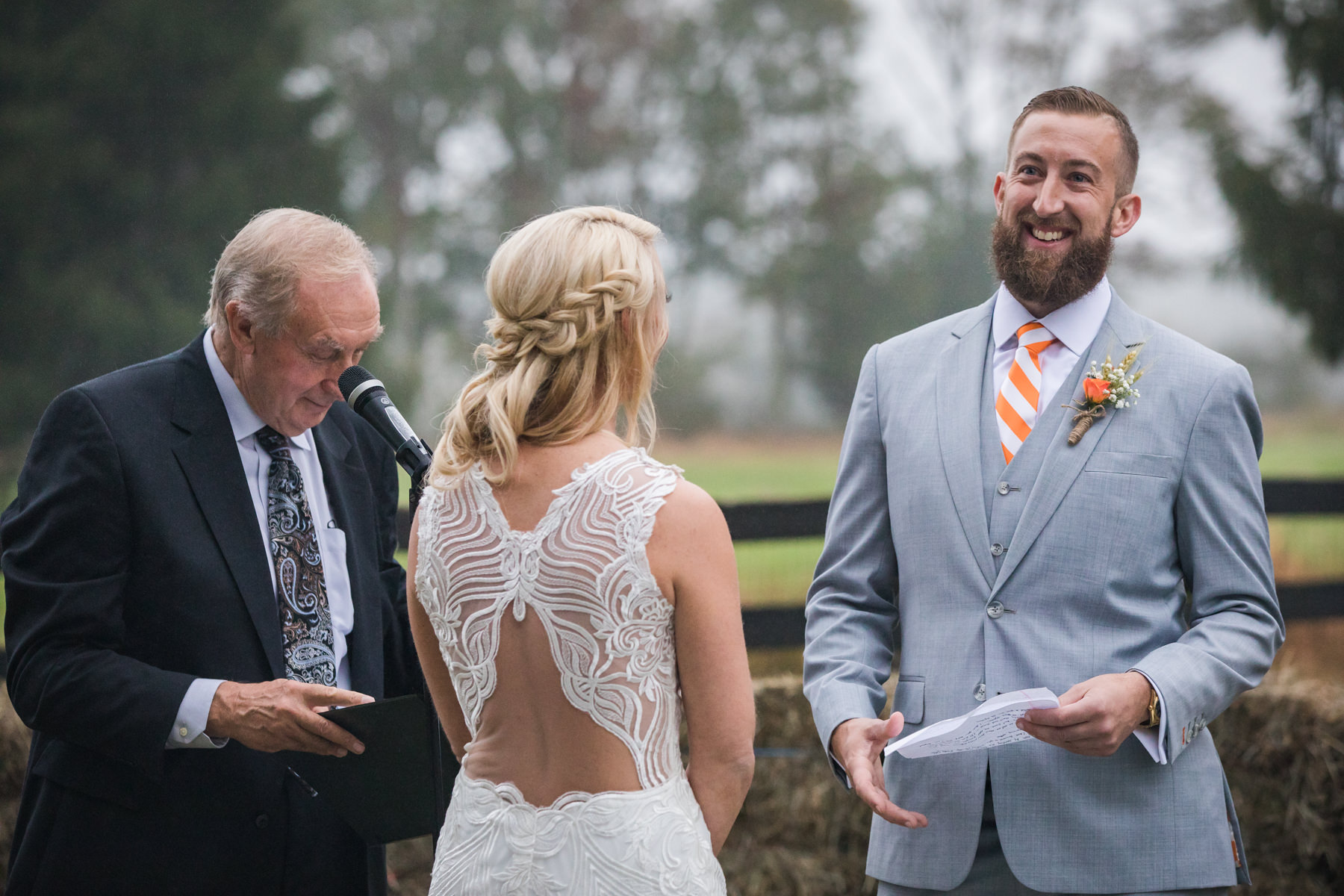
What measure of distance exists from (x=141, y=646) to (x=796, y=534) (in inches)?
127

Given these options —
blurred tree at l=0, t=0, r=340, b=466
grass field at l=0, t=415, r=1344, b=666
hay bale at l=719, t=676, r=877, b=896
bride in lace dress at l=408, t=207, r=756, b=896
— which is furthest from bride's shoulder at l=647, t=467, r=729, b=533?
blurred tree at l=0, t=0, r=340, b=466

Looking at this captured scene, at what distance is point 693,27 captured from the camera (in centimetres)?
1388

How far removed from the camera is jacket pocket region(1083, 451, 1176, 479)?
192 cm

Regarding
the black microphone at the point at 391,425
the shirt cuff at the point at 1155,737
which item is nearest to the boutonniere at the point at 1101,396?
the shirt cuff at the point at 1155,737

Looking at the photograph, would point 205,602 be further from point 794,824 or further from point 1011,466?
point 794,824

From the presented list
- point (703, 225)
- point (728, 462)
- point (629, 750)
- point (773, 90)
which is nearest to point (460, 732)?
point (629, 750)

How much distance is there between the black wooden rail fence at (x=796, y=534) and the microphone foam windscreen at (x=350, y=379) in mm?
2375

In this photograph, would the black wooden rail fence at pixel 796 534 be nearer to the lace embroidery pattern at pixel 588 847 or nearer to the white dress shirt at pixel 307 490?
the white dress shirt at pixel 307 490

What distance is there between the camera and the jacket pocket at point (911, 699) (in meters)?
2.00

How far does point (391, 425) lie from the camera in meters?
1.98

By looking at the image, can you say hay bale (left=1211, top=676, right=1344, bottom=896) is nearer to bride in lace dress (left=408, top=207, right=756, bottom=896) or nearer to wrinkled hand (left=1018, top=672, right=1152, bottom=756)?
wrinkled hand (left=1018, top=672, right=1152, bottom=756)

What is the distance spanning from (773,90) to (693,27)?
126cm

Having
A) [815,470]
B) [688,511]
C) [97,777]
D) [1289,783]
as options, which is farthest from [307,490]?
[815,470]

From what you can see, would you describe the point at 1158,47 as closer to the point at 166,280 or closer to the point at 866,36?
the point at 866,36
